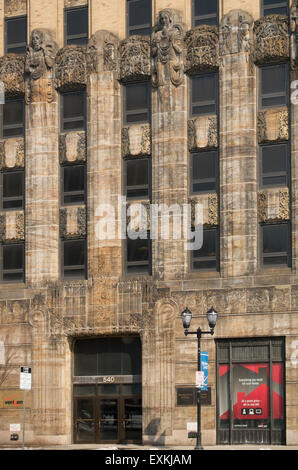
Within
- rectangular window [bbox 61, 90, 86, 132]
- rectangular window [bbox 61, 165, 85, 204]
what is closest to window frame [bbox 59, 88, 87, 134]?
rectangular window [bbox 61, 90, 86, 132]

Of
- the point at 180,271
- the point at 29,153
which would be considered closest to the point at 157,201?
the point at 180,271

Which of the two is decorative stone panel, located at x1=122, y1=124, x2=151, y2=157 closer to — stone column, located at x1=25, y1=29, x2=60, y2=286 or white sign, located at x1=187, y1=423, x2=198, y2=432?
stone column, located at x1=25, y1=29, x2=60, y2=286

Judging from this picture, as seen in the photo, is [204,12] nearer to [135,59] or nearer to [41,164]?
[135,59]

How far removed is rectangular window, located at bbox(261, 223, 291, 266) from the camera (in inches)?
1945

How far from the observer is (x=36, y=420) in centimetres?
5241

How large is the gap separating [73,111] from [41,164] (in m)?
3.07

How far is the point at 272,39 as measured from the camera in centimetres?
5016

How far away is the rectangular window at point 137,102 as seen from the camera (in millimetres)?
52844

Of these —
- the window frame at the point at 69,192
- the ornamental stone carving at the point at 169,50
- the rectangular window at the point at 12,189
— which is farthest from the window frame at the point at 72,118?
the ornamental stone carving at the point at 169,50

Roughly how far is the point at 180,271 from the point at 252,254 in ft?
11.5

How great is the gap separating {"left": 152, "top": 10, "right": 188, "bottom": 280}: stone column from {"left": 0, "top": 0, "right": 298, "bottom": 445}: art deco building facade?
0.23 feet

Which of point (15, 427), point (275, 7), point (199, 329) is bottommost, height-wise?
point (15, 427)

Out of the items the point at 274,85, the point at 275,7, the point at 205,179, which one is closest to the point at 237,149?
the point at 205,179

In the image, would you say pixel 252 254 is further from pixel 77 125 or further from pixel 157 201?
pixel 77 125
